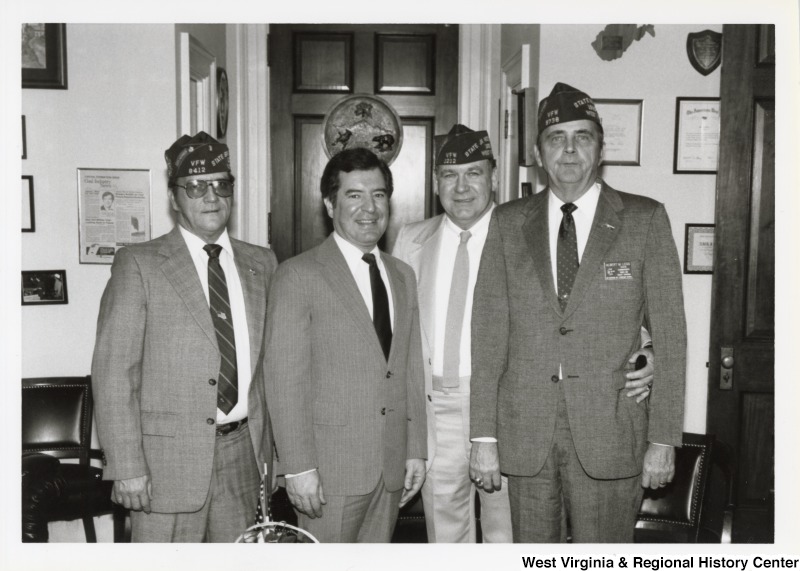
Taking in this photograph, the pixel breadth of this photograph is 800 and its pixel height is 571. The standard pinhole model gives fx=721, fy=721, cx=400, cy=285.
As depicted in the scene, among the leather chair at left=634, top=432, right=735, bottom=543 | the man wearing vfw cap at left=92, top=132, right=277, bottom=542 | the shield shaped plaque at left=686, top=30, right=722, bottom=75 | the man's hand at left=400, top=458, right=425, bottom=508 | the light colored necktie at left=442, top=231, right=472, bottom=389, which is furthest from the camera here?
the shield shaped plaque at left=686, top=30, right=722, bottom=75

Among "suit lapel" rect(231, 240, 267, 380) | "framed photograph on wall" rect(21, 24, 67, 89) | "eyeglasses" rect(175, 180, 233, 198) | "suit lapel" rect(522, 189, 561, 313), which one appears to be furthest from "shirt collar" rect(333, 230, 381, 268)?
"framed photograph on wall" rect(21, 24, 67, 89)

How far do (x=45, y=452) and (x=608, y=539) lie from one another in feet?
7.92

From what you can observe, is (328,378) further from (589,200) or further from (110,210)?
(110,210)

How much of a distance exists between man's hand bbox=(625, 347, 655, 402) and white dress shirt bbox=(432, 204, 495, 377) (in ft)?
1.82

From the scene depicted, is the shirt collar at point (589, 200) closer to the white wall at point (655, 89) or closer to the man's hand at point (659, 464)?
the man's hand at point (659, 464)

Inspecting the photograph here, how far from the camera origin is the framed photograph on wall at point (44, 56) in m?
3.04

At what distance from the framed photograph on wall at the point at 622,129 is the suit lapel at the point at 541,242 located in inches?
38.2

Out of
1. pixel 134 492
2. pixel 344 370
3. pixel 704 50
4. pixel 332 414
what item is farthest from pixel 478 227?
pixel 134 492

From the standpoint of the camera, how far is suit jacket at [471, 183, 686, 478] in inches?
86.7

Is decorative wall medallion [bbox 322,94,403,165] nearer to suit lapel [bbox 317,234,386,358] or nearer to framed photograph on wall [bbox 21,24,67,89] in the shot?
framed photograph on wall [bbox 21,24,67,89]

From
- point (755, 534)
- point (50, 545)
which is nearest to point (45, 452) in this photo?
point (50, 545)

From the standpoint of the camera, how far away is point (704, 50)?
3.12m

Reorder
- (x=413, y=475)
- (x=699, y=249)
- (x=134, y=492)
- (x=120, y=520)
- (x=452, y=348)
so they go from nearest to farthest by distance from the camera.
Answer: (x=134, y=492)
(x=413, y=475)
(x=452, y=348)
(x=120, y=520)
(x=699, y=249)

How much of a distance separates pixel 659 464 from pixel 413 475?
79 centimetres
